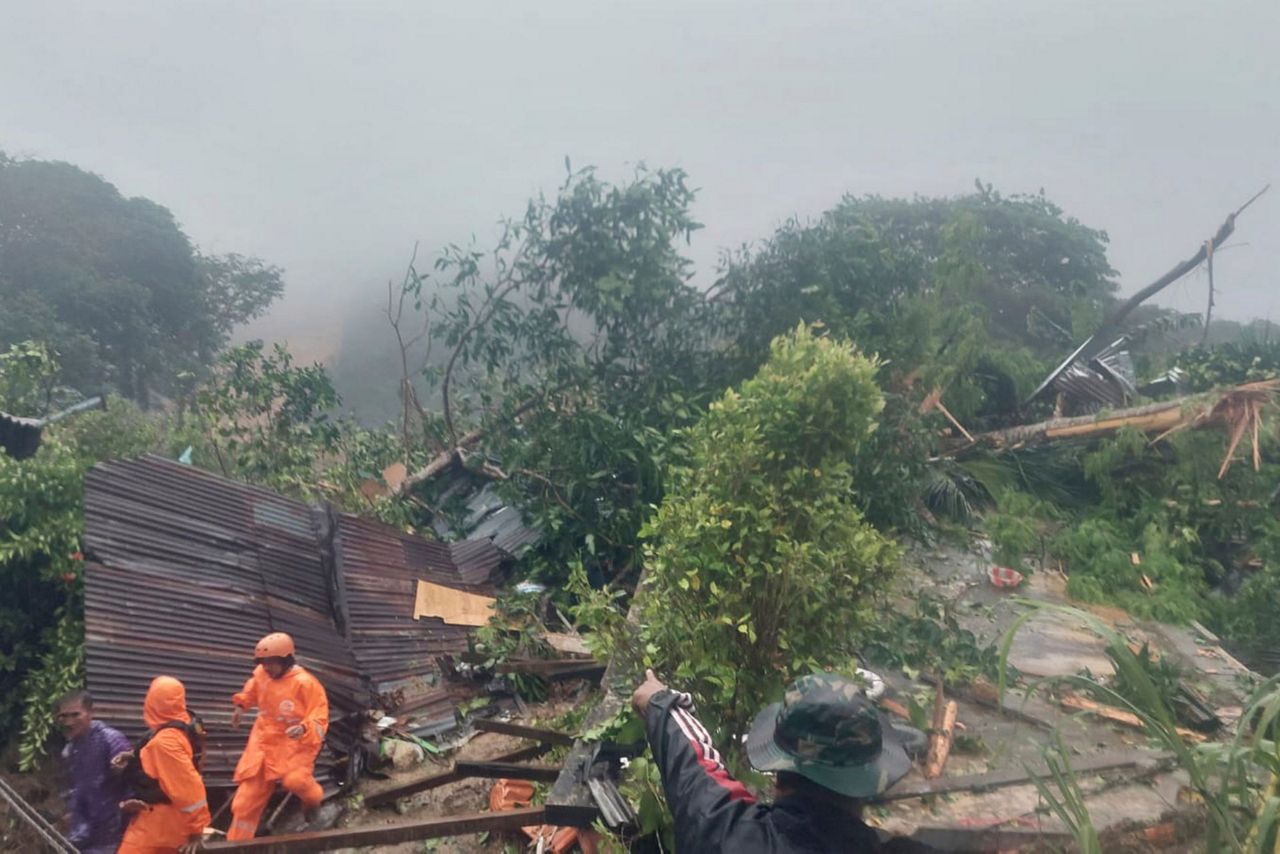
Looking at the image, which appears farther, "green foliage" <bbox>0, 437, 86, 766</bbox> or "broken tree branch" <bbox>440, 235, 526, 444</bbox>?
"broken tree branch" <bbox>440, 235, 526, 444</bbox>

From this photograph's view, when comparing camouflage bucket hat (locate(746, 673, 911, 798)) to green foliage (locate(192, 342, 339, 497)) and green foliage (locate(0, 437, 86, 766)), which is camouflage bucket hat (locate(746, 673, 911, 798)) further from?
green foliage (locate(192, 342, 339, 497))

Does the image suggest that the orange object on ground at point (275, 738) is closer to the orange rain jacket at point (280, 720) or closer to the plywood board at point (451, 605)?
→ the orange rain jacket at point (280, 720)

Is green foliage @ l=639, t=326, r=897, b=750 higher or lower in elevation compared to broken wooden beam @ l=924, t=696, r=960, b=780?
higher

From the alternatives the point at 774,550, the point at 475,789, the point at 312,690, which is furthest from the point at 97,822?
the point at 774,550

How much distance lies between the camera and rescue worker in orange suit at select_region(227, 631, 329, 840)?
163 inches

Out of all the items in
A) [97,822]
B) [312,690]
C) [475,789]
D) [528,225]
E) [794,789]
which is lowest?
[475,789]

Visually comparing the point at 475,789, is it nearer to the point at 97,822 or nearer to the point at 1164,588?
the point at 97,822

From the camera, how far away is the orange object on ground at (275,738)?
414 cm

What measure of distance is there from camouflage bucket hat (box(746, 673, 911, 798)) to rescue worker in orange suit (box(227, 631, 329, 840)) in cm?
310

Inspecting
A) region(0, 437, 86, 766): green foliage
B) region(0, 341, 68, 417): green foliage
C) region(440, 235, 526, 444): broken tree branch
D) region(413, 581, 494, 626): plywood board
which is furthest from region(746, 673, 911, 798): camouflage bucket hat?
region(0, 341, 68, 417): green foliage

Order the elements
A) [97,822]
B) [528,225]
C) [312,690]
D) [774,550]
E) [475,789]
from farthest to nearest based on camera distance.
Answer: [528,225], [475,789], [312,690], [97,822], [774,550]

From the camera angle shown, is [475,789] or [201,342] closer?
[475,789]

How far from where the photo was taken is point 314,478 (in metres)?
8.38

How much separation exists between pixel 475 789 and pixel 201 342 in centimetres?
1713
